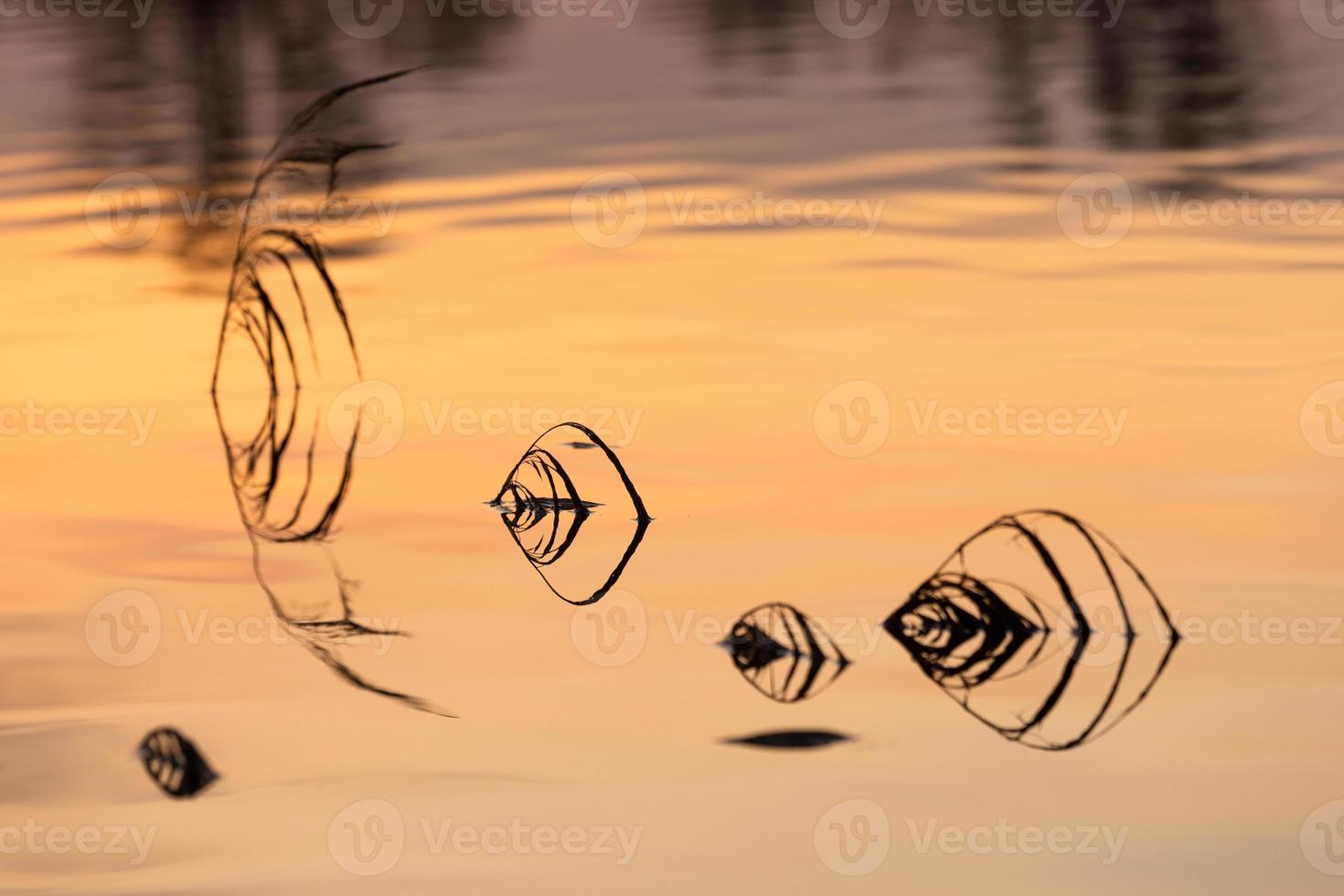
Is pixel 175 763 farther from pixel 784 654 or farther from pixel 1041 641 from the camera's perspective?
pixel 1041 641

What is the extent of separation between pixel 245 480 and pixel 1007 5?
39.6ft

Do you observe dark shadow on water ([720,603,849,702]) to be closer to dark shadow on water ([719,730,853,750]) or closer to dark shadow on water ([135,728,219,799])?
dark shadow on water ([719,730,853,750])

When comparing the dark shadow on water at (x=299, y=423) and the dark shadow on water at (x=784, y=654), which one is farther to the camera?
the dark shadow on water at (x=299, y=423)

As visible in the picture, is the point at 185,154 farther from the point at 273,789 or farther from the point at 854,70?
the point at 273,789

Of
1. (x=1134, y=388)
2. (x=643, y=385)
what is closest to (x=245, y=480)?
(x=643, y=385)

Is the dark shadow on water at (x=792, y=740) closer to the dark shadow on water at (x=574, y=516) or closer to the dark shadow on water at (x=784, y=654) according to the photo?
the dark shadow on water at (x=784, y=654)

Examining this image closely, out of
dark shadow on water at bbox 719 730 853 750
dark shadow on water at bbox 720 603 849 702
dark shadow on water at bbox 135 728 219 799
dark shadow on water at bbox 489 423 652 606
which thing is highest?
dark shadow on water at bbox 489 423 652 606

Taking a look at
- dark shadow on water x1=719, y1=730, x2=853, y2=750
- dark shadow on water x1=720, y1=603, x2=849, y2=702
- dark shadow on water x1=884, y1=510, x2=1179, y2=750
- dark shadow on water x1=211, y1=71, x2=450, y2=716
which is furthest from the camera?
dark shadow on water x1=211, y1=71, x2=450, y2=716

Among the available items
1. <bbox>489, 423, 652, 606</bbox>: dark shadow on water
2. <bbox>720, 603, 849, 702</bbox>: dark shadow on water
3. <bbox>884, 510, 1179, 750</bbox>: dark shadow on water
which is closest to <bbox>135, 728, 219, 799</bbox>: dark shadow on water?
<bbox>489, 423, 652, 606</bbox>: dark shadow on water

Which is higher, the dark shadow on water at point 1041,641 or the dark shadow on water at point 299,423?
the dark shadow on water at point 299,423

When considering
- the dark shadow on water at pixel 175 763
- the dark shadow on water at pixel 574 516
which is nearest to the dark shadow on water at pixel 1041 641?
the dark shadow on water at pixel 574 516

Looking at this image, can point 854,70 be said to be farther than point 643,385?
Yes

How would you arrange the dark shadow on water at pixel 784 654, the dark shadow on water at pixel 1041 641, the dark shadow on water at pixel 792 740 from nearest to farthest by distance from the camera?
the dark shadow on water at pixel 792 740 → the dark shadow on water at pixel 1041 641 → the dark shadow on water at pixel 784 654

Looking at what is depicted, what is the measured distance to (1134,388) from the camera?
19.6 feet
